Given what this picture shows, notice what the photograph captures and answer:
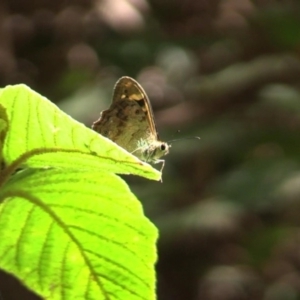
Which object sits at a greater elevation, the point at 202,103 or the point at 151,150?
the point at 202,103

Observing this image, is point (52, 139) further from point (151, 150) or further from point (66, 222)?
point (151, 150)

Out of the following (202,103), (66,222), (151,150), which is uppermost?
(202,103)

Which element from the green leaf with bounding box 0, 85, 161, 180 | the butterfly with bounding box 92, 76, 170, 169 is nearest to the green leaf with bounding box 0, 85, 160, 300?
the green leaf with bounding box 0, 85, 161, 180

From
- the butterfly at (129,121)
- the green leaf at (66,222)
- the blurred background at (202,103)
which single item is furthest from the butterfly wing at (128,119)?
the blurred background at (202,103)

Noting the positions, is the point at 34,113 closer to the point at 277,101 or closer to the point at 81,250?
the point at 81,250

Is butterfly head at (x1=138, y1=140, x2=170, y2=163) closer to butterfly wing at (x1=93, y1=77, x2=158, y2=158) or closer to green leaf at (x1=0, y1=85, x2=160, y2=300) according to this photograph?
butterfly wing at (x1=93, y1=77, x2=158, y2=158)

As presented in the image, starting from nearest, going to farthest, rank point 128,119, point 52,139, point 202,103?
point 52,139 < point 128,119 < point 202,103

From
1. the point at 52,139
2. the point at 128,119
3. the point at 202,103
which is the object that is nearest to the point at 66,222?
the point at 52,139
